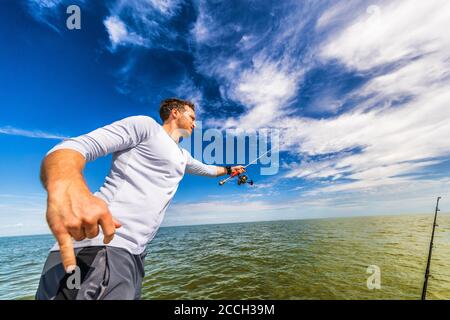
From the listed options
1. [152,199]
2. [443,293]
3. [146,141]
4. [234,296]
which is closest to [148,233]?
[152,199]

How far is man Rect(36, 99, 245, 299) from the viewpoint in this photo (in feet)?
3.37

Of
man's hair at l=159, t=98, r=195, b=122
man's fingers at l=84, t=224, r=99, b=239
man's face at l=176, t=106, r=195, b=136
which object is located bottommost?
man's fingers at l=84, t=224, r=99, b=239

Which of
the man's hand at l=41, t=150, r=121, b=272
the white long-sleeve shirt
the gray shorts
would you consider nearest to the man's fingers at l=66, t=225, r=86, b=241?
the man's hand at l=41, t=150, r=121, b=272

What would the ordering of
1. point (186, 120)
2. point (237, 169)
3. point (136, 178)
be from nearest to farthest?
1. point (136, 178)
2. point (186, 120)
3. point (237, 169)

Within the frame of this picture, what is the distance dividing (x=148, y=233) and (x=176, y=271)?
1641 centimetres

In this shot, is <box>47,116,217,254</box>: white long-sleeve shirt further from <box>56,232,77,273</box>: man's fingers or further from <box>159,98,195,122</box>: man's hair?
<box>159,98,195,122</box>: man's hair

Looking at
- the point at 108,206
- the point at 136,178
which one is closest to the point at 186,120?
the point at 136,178

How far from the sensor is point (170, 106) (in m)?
3.47

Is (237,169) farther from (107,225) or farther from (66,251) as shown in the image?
(66,251)

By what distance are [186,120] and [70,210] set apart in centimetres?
251

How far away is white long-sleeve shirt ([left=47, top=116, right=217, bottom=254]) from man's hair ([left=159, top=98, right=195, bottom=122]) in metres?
1.07

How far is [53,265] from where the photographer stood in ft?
5.58
